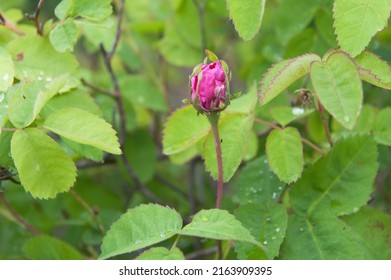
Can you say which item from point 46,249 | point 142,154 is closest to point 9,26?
point 46,249

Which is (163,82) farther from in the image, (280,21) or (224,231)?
(224,231)

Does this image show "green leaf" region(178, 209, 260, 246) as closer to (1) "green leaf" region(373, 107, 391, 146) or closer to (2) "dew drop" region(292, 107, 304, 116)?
(2) "dew drop" region(292, 107, 304, 116)

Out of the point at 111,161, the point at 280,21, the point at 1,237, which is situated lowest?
the point at 1,237

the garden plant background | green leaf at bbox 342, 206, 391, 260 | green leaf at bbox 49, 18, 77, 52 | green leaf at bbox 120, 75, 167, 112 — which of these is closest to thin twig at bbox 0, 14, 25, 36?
the garden plant background

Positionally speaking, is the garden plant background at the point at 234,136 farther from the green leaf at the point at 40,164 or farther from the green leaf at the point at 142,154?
the green leaf at the point at 142,154

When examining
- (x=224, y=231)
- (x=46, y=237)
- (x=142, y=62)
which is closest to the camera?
(x=224, y=231)

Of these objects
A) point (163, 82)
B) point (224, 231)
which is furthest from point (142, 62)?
point (224, 231)
